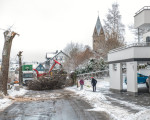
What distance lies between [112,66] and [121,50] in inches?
118

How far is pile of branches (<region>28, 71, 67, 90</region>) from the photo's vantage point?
3097 cm

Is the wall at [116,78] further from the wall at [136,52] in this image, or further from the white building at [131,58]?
the wall at [136,52]

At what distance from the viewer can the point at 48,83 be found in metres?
31.2

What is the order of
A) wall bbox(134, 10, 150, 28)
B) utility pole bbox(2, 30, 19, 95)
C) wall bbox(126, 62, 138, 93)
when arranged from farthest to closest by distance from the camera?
wall bbox(134, 10, 150, 28) → utility pole bbox(2, 30, 19, 95) → wall bbox(126, 62, 138, 93)

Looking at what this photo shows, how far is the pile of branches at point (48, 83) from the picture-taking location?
30969 mm

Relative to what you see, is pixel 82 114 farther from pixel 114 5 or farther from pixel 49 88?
pixel 114 5

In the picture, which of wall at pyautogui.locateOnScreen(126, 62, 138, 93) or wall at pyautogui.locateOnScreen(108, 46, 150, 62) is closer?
wall at pyautogui.locateOnScreen(126, 62, 138, 93)

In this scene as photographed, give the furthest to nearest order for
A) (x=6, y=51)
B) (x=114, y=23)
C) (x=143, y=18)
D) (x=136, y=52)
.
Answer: (x=114, y=23)
(x=143, y=18)
(x=6, y=51)
(x=136, y=52)

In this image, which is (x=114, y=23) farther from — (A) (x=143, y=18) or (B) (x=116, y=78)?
(B) (x=116, y=78)

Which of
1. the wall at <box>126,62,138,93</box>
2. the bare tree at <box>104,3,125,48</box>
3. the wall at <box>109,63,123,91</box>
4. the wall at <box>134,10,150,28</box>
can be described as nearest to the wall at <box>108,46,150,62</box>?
the wall at <box>126,62,138,93</box>

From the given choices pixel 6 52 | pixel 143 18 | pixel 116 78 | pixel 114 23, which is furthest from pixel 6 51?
pixel 114 23

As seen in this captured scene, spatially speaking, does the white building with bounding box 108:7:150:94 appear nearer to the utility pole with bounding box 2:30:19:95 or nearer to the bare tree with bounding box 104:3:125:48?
the utility pole with bounding box 2:30:19:95

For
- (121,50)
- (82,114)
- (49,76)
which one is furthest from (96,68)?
(82,114)

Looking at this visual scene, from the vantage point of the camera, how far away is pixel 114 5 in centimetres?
5119
